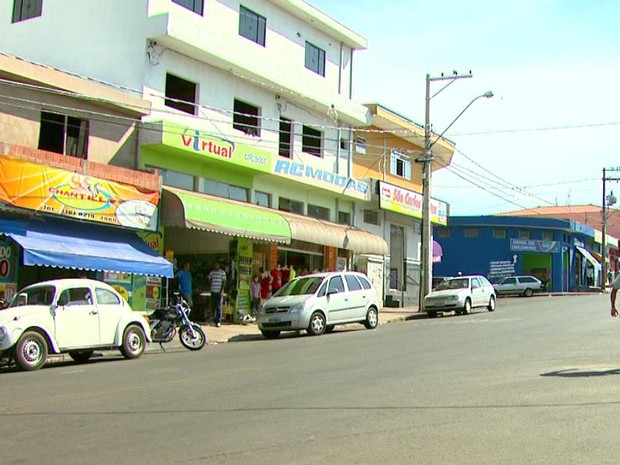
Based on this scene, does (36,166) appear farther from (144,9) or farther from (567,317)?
(567,317)

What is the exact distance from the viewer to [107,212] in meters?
17.9

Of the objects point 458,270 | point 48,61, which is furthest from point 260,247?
point 458,270

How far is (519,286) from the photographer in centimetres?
4781

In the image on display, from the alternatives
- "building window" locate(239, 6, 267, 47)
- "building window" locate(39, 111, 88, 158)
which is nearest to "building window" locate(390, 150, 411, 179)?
"building window" locate(239, 6, 267, 47)

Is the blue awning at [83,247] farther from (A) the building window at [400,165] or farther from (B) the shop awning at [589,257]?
(B) the shop awning at [589,257]

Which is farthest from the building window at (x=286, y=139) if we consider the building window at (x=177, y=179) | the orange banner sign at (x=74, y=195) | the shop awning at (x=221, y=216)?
the orange banner sign at (x=74, y=195)

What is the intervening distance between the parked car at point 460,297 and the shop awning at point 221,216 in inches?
305

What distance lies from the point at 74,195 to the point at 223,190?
22.2ft

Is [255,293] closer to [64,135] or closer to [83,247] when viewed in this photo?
[83,247]

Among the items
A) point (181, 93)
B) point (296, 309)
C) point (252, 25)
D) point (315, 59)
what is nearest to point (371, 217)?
point (315, 59)

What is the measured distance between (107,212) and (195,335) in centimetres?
433

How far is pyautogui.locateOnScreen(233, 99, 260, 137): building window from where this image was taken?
24047 mm

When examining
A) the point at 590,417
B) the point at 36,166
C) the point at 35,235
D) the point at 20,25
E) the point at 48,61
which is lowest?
the point at 590,417

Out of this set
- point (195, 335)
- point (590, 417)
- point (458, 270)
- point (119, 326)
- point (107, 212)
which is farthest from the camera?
point (458, 270)
